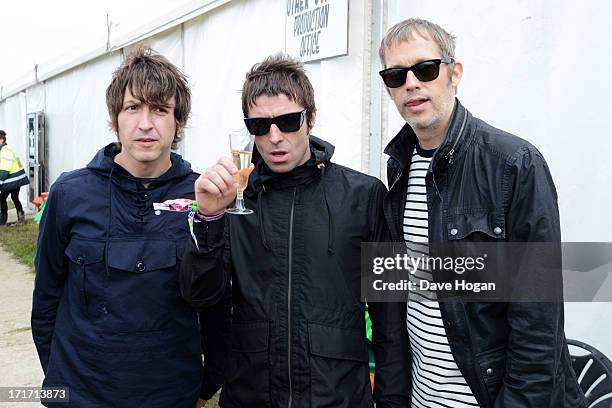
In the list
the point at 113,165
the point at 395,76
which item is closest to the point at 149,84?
the point at 113,165

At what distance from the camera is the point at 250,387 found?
173cm

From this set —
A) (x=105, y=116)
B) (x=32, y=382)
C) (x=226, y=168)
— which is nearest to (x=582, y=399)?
(x=226, y=168)

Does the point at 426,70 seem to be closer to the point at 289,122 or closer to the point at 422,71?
the point at 422,71

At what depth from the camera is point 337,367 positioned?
67.4 inches

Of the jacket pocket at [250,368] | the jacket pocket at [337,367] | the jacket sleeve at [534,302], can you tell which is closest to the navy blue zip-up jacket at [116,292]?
the jacket pocket at [250,368]

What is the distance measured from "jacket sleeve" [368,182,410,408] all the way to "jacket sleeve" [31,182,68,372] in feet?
3.49

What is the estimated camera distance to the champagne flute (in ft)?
5.45

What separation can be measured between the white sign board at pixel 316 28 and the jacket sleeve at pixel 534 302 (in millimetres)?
2223

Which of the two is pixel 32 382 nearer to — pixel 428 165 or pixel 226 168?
pixel 226 168

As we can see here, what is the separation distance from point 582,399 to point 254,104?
4.49 ft

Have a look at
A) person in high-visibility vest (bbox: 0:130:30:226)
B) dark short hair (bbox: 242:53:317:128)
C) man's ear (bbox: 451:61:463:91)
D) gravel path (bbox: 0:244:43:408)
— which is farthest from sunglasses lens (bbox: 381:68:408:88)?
person in high-visibility vest (bbox: 0:130:30:226)

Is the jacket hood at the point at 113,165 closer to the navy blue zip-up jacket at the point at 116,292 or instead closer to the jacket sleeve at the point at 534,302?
the navy blue zip-up jacket at the point at 116,292

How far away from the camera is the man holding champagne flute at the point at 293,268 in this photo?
1690mm

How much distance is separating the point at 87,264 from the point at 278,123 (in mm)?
780
